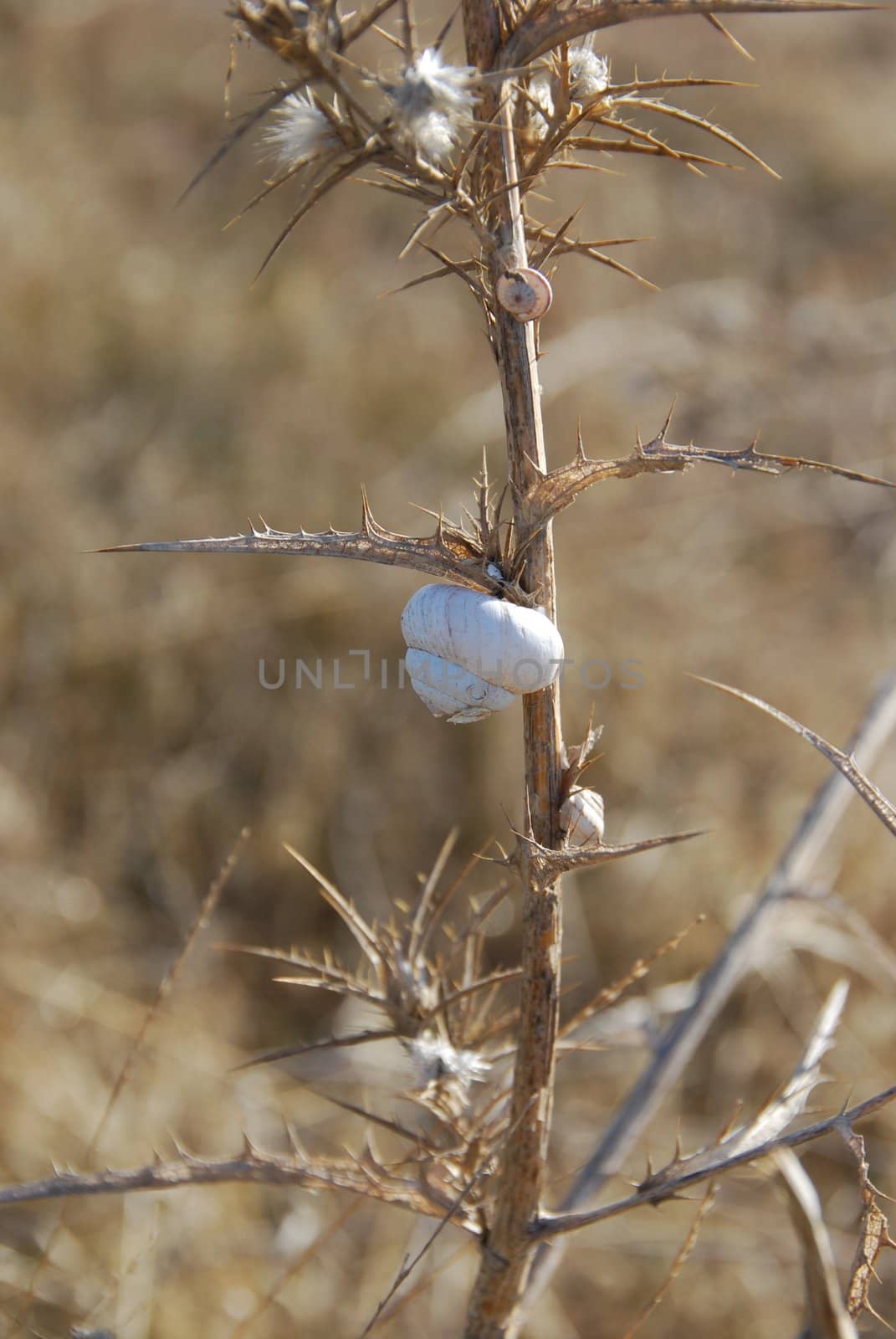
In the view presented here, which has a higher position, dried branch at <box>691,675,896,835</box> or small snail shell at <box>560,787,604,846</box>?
dried branch at <box>691,675,896,835</box>

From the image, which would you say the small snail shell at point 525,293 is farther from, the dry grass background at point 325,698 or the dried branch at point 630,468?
the dry grass background at point 325,698

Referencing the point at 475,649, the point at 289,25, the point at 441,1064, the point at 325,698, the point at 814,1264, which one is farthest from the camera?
the point at 325,698

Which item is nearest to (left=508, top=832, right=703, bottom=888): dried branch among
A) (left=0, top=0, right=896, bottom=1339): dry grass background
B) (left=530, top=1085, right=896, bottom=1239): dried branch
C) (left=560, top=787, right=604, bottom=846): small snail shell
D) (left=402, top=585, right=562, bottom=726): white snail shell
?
(left=560, top=787, right=604, bottom=846): small snail shell

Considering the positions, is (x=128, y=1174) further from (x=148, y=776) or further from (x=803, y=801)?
(x=803, y=801)

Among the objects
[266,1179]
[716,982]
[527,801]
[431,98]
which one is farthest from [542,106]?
[716,982]

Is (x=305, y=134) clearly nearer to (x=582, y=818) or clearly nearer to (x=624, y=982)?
(x=582, y=818)

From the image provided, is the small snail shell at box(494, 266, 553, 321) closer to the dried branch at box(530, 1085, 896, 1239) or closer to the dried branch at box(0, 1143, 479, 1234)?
the dried branch at box(530, 1085, 896, 1239)

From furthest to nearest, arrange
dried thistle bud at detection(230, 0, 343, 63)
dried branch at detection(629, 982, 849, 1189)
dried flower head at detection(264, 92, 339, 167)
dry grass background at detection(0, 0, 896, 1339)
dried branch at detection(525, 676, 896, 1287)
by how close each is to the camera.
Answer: dry grass background at detection(0, 0, 896, 1339)
dried branch at detection(525, 676, 896, 1287)
dried branch at detection(629, 982, 849, 1189)
dried flower head at detection(264, 92, 339, 167)
dried thistle bud at detection(230, 0, 343, 63)

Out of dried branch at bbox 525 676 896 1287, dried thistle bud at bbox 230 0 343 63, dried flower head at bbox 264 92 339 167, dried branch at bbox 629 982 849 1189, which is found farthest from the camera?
dried branch at bbox 525 676 896 1287
